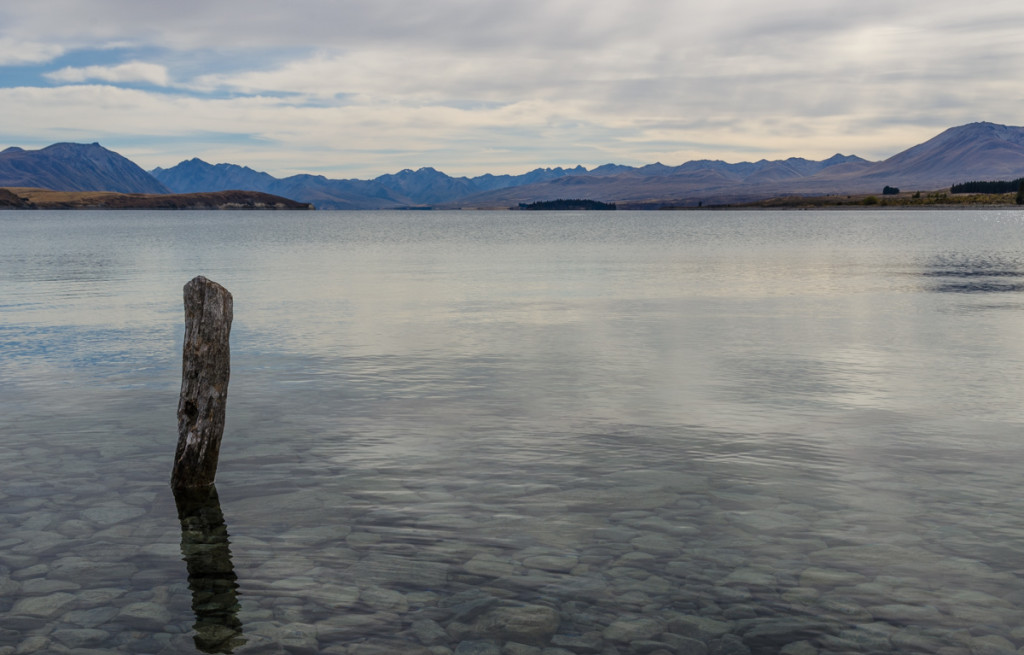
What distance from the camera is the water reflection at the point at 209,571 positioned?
400 inches

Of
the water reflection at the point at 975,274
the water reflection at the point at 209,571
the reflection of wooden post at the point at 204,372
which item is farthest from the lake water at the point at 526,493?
the water reflection at the point at 975,274

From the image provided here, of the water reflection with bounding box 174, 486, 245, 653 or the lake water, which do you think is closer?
the water reflection with bounding box 174, 486, 245, 653

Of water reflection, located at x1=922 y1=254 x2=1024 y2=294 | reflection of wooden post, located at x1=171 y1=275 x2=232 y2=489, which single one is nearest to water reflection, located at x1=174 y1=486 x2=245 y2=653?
reflection of wooden post, located at x1=171 y1=275 x2=232 y2=489

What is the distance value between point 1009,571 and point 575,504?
642 centimetres

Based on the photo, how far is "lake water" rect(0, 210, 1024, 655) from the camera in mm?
10391

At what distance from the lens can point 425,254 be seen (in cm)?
9762

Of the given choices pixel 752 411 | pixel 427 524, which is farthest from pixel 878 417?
pixel 427 524

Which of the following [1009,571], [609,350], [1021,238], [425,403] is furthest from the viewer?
[1021,238]

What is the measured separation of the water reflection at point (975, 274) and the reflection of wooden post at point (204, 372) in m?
46.4

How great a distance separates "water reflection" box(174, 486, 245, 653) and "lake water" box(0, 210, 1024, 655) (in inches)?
1.9

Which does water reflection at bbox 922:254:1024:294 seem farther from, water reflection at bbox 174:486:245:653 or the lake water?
water reflection at bbox 174:486:245:653

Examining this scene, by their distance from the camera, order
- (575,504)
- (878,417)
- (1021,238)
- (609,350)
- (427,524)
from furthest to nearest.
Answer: (1021,238), (609,350), (878,417), (575,504), (427,524)

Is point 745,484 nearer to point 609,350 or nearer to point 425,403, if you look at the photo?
point 425,403

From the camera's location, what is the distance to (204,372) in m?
16.0
